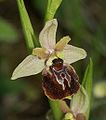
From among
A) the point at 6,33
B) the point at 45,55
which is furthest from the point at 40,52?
the point at 6,33

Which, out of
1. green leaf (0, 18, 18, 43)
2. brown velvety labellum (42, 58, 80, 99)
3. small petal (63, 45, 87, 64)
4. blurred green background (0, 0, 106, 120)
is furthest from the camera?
blurred green background (0, 0, 106, 120)

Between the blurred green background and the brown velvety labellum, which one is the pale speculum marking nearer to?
the brown velvety labellum

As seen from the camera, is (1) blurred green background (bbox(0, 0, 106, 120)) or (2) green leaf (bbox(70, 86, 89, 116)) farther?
(1) blurred green background (bbox(0, 0, 106, 120))

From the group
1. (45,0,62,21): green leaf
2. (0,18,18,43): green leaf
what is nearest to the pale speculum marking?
(45,0,62,21): green leaf

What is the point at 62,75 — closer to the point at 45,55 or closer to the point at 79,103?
the point at 45,55

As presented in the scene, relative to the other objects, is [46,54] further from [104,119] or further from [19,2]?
[104,119]
